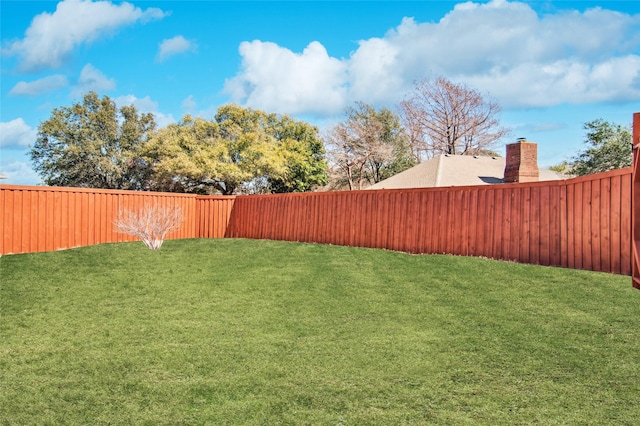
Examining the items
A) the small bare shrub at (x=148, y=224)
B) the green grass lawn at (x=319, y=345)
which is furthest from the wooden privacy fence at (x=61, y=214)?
the green grass lawn at (x=319, y=345)

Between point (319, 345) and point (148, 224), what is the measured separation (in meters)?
10.0

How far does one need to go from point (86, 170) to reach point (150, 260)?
83.0 feet

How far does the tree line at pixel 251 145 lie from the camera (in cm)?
3109

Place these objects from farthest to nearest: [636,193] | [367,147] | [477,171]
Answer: [367,147]
[477,171]
[636,193]

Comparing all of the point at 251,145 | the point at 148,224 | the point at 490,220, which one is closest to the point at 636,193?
the point at 490,220

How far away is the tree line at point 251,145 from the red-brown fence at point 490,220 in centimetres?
1473

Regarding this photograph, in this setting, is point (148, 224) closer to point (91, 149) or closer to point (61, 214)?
point (61, 214)

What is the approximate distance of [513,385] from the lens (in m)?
4.72

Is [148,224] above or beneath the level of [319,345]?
above

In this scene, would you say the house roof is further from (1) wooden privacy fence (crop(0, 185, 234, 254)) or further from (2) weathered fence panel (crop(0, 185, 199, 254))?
(2) weathered fence panel (crop(0, 185, 199, 254))

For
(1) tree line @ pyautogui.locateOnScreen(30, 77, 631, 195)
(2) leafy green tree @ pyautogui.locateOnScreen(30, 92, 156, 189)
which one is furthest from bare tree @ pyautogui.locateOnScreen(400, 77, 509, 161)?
(2) leafy green tree @ pyautogui.locateOnScreen(30, 92, 156, 189)

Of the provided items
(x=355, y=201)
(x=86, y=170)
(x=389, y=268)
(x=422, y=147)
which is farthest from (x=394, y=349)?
(x=422, y=147)

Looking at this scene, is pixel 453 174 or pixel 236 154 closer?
pixel 453 174

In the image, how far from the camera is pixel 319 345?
5.82 metres
